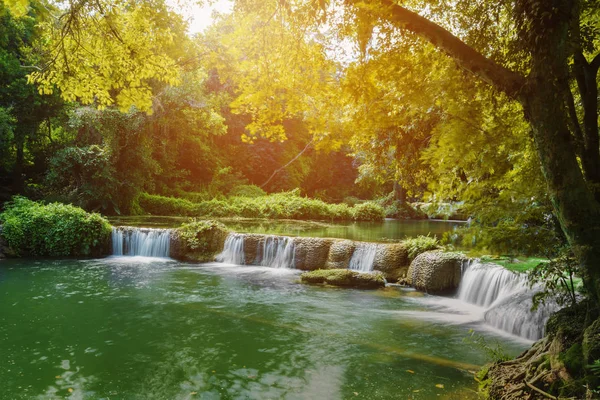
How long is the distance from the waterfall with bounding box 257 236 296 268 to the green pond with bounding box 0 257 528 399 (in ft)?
7.64

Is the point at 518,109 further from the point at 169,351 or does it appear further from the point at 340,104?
the point at 169,351

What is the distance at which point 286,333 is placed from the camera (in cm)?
785

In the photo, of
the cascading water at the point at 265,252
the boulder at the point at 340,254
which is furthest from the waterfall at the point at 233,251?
the boulder at the point at 340,254

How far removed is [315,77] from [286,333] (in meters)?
4.43

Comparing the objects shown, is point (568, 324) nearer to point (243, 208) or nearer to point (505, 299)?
point (505, 299)

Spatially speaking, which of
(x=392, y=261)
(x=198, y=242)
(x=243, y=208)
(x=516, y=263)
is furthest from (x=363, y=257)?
(x=243, y=208)

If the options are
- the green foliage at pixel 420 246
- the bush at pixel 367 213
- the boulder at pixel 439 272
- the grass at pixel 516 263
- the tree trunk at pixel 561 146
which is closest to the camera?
the tree trunk at pixel 561 146

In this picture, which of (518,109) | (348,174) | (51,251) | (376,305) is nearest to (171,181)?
(51,251)

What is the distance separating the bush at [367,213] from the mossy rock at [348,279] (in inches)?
533

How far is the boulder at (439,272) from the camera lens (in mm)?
11195

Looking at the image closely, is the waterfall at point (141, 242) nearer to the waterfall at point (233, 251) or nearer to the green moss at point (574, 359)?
the waterfall at point (233, 251)

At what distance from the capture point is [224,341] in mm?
7316

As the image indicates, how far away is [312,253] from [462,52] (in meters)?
10.2

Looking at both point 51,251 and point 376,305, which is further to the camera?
point 51,251
